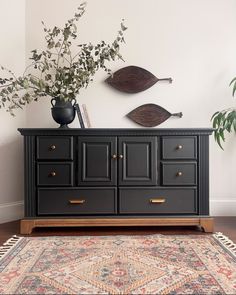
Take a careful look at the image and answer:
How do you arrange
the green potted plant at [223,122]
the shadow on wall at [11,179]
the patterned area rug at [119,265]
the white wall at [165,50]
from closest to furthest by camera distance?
the patterned area rug at [119,265], the green potted plant at [223,122], the shadow on wall at [11,179], the white wall at [165,50]

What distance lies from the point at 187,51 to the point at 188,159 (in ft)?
3.37

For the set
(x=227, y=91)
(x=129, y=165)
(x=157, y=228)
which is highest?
(x=227, y=91)

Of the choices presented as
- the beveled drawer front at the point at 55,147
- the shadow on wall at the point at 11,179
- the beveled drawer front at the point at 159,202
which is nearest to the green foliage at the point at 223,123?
the beveled drawer front at the point at 159,202

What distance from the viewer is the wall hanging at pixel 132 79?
7.63 feet

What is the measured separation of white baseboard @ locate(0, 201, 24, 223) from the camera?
219cm

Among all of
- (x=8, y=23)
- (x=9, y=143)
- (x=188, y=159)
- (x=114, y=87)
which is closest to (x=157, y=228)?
(x=188, y=159)

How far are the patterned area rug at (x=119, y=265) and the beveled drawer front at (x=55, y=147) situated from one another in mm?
552

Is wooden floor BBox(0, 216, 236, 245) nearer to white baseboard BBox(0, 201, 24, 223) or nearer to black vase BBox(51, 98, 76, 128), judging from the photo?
white baseboard BBox(0, 201, 24, 223)

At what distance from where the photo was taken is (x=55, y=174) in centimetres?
189

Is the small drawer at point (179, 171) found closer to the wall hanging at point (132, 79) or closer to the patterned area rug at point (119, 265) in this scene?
the patterned area rug at point (119, 265)

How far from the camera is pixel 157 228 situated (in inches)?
79.2

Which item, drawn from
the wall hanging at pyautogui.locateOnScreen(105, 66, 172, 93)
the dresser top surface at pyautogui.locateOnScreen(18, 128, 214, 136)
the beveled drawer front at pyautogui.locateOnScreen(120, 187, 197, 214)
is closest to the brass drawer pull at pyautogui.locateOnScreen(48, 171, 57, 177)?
the dresser top surface at pyautogui.locateOnScreen(18, 128, 214, 136)

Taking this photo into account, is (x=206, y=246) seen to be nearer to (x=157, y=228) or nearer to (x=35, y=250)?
(x=157, y=228)

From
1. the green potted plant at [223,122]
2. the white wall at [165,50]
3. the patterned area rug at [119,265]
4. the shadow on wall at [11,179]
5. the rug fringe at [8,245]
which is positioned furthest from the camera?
the white wall at [165,50]
